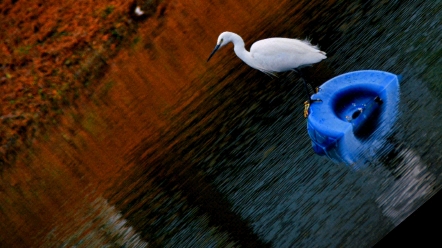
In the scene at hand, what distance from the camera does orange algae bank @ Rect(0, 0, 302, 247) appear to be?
641 centimetres

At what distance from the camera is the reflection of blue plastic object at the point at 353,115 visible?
16.6 feet

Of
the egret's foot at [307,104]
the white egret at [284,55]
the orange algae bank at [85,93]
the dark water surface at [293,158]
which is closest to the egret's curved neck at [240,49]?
the white egret at [284,55]

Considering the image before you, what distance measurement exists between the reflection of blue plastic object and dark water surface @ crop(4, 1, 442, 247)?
9cm

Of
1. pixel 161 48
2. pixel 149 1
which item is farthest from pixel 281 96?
pixel 149 1

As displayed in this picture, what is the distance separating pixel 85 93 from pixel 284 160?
9.51ft

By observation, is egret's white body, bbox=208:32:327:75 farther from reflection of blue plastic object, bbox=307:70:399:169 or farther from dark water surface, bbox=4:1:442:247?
dark water surface, bbox=4:1:442:247

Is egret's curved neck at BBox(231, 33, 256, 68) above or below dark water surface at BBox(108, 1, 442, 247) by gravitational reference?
above

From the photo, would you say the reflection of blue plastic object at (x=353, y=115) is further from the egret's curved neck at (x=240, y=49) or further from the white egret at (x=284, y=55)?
the egret's curved neck at (x=240, y=49)

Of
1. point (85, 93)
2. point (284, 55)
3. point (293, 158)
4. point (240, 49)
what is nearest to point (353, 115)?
point (293, 158)

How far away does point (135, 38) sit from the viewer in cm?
746

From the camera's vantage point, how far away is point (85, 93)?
7.31m

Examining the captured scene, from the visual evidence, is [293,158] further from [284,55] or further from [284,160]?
[284,55]

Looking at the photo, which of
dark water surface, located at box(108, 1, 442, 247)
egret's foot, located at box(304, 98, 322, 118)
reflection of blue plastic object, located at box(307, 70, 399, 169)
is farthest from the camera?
egret's foot, located at box(304, 98, 322, 118)

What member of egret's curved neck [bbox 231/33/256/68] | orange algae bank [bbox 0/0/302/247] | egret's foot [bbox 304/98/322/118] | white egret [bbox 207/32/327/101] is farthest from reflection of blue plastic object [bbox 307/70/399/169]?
orange algae bank [bbox 0/0/302/247]
